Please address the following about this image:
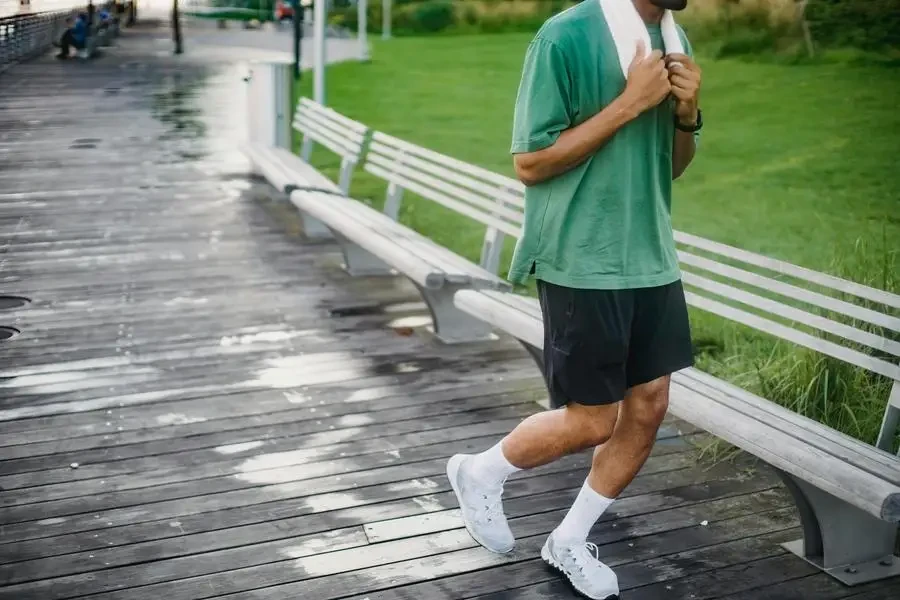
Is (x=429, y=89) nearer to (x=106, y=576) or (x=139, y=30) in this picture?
(x=106, y=576)

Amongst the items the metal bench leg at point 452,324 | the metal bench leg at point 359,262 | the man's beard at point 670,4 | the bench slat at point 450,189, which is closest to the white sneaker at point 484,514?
the man's beard at point 670,4

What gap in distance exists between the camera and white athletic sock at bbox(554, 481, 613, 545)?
11.3 ft

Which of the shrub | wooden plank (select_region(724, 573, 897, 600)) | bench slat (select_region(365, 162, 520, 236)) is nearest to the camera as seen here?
wooden plank (select_region(724, 573, 897, 600))

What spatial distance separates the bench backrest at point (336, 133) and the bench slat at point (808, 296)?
4.59 m

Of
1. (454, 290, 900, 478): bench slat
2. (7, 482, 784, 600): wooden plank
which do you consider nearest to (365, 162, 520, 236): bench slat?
(454, 290, 900, 478): bench slat

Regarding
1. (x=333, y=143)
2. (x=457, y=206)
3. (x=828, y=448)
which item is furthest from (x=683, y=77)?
(x=333, y=143)

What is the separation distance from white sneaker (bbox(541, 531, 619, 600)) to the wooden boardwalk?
81 millimetres

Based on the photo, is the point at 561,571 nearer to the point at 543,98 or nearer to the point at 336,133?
the point at 543,98

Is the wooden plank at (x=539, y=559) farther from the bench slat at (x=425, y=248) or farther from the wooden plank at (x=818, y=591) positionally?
the bench slat at (x=425, y=248)

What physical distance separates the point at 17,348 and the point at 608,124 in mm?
4114

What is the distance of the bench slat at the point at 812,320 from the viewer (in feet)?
12.1

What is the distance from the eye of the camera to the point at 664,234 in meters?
3.19

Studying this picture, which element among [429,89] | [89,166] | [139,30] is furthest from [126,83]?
[139,30]

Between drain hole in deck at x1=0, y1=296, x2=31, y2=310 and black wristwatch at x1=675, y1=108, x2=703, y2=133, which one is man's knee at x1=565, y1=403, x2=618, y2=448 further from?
drain hole in deck at x1=0, y1=296, x2=31, y2=310
